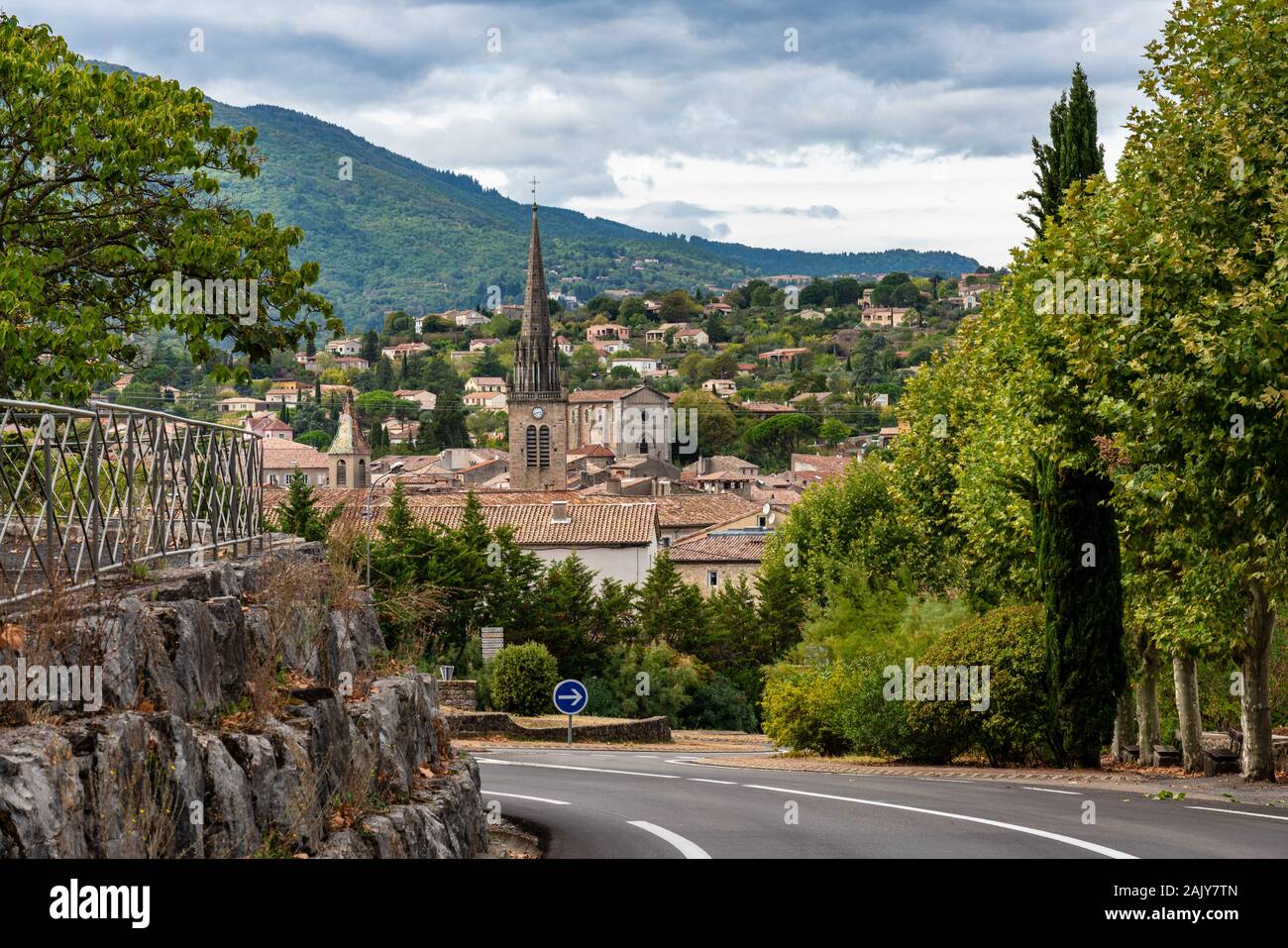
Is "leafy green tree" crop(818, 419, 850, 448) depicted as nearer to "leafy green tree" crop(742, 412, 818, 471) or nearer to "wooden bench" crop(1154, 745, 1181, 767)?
"leafy green tree" crop(742, 412, 818, 471)

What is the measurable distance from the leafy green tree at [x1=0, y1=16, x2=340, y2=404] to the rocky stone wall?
433 centimetres

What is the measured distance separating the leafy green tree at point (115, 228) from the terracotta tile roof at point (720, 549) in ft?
215

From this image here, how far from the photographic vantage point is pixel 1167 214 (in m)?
18.4

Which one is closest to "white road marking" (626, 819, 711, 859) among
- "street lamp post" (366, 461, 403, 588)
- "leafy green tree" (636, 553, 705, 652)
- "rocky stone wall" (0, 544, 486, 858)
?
"rocky stone wall" (0, 544, 486, 858)

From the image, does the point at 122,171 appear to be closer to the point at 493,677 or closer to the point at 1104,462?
the point at 1104,462

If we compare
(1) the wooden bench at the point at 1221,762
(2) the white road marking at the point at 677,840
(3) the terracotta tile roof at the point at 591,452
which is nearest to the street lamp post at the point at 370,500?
(2) the white road marking at the point at 677,840

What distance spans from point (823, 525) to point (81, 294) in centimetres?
4747

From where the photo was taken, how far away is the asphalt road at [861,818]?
14.0 meters

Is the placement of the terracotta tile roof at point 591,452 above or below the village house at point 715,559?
above

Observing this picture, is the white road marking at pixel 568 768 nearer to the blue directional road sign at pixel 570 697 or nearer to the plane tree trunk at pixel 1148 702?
the blue directional road sign at pixel 570 697

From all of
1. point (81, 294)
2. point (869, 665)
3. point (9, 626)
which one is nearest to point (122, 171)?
point (81, 294)

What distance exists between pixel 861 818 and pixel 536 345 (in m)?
136

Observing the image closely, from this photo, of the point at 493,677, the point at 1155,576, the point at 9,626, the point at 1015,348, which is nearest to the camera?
the point at 9,626

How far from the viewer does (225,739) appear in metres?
9.54
